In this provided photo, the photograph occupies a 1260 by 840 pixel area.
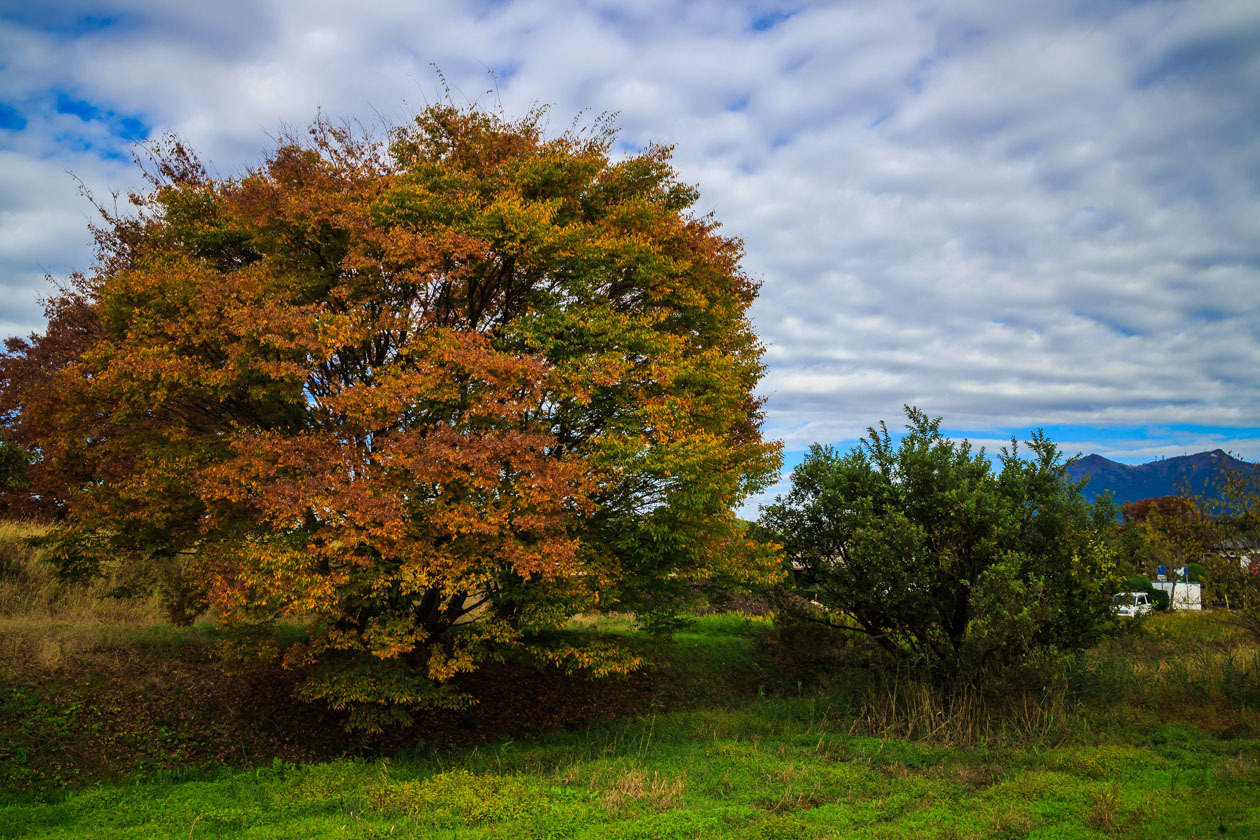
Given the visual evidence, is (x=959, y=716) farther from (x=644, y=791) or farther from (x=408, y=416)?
(x=408, y=416)

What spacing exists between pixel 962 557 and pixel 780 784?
6222 millimetres

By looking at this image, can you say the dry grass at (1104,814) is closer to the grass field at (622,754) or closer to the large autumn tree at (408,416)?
the grass field at (622,754)

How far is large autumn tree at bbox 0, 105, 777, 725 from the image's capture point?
10.3 meters

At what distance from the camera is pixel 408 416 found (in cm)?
1155

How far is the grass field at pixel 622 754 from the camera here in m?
8.19

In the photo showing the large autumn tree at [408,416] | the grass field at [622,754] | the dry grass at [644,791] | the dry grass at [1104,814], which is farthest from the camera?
the large autumn tree at [408,416]

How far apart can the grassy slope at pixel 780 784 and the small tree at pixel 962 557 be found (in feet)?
4.64

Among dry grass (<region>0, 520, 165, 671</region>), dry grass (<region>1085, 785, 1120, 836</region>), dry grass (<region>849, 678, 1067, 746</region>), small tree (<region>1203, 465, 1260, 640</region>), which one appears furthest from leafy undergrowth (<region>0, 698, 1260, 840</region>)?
dry grass (<region>0, 520, 165, 671</region>)

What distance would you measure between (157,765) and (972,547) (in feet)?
45.3

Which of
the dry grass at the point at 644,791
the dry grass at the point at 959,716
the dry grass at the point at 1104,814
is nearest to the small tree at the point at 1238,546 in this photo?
the dry grass at the point at 959,716

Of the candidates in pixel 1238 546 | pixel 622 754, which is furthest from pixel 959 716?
pixel 1238 546

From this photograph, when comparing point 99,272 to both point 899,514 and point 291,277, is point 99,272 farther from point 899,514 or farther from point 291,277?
point 899,514

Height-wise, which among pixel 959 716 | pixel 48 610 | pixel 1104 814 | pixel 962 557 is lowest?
pixel 1104 814

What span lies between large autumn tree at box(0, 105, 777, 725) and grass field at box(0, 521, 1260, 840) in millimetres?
1540
